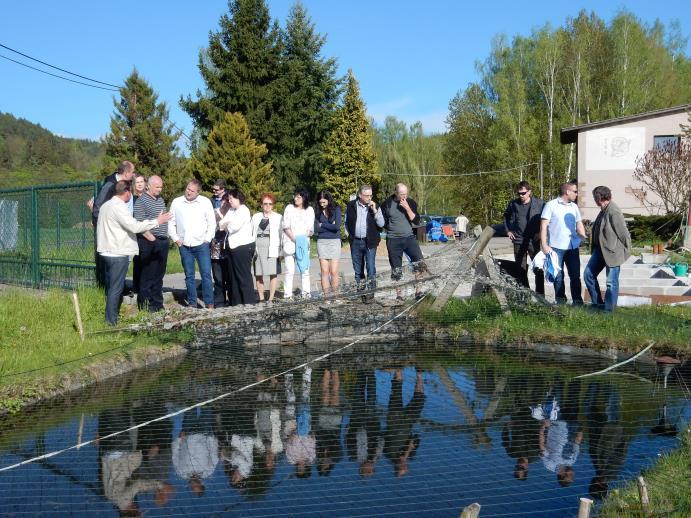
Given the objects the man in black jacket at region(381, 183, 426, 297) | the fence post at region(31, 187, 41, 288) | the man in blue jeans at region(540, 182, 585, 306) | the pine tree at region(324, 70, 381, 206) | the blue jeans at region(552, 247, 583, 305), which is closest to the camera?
the man in blue jeans at region(540, 182, 585, 306)

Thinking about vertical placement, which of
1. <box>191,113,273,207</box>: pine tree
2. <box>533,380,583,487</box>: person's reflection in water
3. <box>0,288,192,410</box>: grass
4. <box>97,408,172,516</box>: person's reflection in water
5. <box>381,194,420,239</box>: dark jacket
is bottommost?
<box>97,408,172,516</box>: person's reflection in water

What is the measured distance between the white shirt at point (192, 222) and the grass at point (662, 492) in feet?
22.4

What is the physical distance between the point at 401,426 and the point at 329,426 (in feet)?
1.96

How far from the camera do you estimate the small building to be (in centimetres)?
3303

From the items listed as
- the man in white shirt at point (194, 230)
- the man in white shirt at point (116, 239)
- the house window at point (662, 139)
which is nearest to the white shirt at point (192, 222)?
the man in white shirt at point (194, 230)

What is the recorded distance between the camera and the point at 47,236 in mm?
12469

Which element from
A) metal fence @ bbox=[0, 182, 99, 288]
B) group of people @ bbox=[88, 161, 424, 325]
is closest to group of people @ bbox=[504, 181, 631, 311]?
group of people @ bbox=[88, 161, 424, 325]

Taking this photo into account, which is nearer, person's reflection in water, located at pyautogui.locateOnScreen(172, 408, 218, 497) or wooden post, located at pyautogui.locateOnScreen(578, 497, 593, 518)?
wooden post, located at pyautogui.locateOnScreen(578, 497, 593, 518)

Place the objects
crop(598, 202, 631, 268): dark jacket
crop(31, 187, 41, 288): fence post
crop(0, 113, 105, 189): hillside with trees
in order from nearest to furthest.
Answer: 1. crop(598, 202, 631, 268): dark jacket
2. crop(31, 187, 41, 288): fence post
3. crop(0, 113, 105, 189): hillside with trees

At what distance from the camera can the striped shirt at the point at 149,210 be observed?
10.1 meters

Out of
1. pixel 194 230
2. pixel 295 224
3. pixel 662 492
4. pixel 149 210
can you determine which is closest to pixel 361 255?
pixel 295 224

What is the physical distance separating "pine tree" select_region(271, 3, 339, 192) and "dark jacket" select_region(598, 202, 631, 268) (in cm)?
3039

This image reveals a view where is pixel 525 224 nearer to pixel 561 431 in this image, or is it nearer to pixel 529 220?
pixel 529 220

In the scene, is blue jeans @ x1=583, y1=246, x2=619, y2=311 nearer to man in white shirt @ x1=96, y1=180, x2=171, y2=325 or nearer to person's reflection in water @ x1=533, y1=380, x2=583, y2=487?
person's reflection in water @ x1=533, y1=380, x2=583, y2=487
